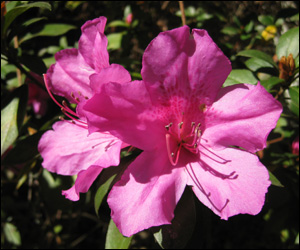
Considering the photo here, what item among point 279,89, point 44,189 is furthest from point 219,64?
point 44,189

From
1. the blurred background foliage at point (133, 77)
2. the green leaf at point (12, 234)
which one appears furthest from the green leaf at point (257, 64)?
the green leaf at point (12, 234)

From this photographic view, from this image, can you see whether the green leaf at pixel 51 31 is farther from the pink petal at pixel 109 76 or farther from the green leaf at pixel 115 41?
the pink petal at pixel 109 76

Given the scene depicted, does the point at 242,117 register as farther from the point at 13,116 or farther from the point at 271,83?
the point at 13,116

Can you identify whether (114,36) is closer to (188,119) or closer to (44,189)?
(44,189)

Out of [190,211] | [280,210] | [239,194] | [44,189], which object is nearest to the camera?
[239,194]

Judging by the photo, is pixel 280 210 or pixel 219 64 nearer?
pixel 219 64
